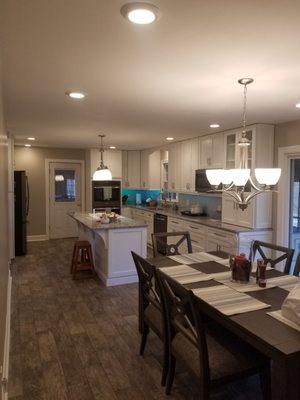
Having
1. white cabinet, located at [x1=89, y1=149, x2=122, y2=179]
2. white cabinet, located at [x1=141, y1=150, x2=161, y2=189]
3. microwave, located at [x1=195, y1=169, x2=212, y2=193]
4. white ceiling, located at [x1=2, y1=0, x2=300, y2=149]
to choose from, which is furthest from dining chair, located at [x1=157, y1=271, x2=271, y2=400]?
white cabinet, located at [x1=89, y1=149, x2=122, y2=179]

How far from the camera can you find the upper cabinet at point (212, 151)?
17.0ft

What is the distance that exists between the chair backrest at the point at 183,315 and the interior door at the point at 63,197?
5.94 m

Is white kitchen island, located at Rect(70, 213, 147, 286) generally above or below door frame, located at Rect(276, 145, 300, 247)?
below

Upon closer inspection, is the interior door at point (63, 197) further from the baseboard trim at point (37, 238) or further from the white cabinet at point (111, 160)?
the white cabinet at point (111, 160)

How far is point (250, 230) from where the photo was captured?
4.41 metres

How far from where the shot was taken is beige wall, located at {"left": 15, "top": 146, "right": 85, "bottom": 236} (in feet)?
24.5

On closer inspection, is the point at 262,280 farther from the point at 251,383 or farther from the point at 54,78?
the point at 54,78

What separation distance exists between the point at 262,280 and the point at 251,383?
0.81m

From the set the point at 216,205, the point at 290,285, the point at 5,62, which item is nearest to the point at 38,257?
the point at 216,205

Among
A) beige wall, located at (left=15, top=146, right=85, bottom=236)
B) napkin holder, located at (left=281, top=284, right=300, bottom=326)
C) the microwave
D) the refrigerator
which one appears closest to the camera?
napkin holder, located at (left=281, top=284, right=300, bottom=326)

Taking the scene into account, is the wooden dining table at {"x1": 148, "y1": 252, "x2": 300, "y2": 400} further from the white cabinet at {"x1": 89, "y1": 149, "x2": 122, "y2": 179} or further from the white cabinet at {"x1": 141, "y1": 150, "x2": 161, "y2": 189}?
the white cabinet at {"x1": 89, "y1": 149, "x2": 122, "y2": 179}

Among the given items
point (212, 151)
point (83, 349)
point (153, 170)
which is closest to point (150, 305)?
point (83, 349)

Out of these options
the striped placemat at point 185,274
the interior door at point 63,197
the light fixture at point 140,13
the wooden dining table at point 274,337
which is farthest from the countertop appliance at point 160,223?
the light fixture at point 140,13

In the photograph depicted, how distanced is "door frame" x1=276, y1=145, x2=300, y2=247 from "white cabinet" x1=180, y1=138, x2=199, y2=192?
6.02 feet
